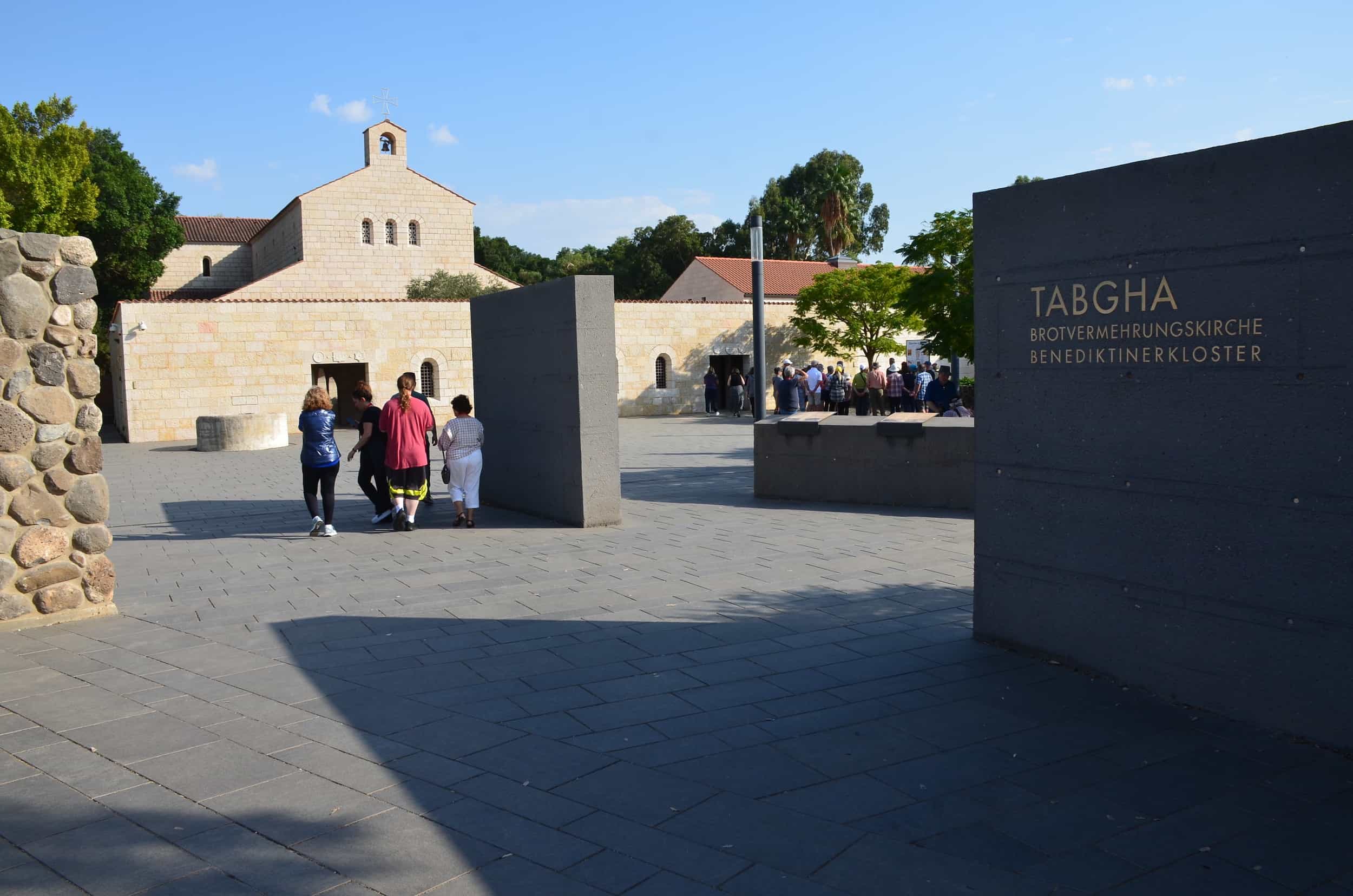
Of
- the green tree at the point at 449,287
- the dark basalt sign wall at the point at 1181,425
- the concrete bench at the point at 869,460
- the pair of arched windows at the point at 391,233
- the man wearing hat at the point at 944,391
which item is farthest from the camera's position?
the pair of arched windows at the point at 391,233

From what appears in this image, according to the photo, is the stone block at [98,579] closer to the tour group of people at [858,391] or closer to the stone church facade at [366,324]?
the stone church facade at [366,324]

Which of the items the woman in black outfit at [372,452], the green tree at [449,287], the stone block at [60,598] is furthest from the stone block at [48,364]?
the green tree at [449,287]

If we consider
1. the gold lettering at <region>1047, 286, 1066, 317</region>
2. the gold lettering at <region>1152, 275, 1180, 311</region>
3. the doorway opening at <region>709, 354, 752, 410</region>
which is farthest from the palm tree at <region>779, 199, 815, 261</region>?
the gold lettering at <region>1152, 275, 1180, 311</region>

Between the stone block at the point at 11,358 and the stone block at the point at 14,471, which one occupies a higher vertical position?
the stone block at the point at 11,358

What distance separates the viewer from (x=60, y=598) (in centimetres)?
714

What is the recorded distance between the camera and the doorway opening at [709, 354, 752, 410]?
38.6 metres

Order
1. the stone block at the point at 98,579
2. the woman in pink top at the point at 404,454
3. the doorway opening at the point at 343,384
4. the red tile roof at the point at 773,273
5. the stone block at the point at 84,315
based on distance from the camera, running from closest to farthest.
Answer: the stone block at the point at 84,315, the stone block at the point at 98,579, the woman in pink top at the point at 404,454, the doorway opening at the point at 343,384, the red tile roof at the point at 773,273

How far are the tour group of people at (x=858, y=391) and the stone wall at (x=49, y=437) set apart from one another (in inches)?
592

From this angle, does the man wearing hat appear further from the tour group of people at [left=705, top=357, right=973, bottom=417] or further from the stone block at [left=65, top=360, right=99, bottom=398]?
the stone block at [left=65, top=360, right=99, bottom=398]

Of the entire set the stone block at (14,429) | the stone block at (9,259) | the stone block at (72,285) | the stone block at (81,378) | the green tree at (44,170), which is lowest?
the stone block at (14,429)

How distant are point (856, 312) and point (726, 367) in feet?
19.1

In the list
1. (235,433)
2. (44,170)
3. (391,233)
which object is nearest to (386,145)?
(391,233)

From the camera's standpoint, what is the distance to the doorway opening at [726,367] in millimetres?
38625

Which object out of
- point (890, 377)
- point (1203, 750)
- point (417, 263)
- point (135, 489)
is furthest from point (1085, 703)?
point (417, 263)
